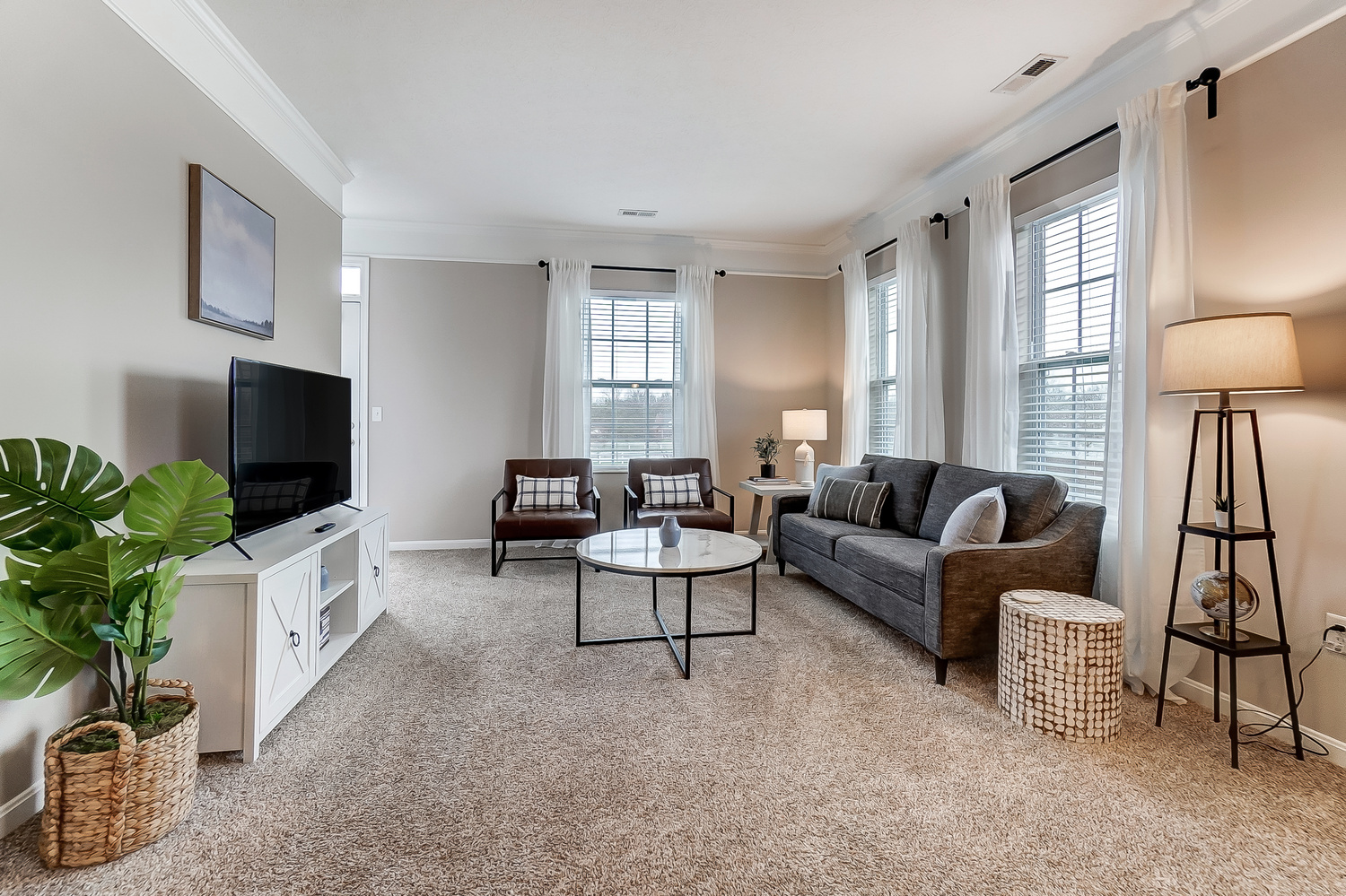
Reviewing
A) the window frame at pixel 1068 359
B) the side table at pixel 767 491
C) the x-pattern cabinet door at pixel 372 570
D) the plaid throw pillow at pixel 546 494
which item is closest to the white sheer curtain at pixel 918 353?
the window frame at pixel 1068 359

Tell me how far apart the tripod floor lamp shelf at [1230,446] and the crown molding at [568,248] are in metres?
3.79

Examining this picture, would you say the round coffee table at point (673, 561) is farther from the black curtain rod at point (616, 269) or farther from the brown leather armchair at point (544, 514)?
the black curtain rod at point (616, 269)

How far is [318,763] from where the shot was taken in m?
1.99

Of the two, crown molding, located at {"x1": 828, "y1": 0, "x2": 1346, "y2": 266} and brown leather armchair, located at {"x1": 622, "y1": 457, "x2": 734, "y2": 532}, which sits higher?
crown molding, located at {"x1": 828, "y1": 0, "x2": 1346, "y2": 266}

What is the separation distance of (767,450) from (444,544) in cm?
287

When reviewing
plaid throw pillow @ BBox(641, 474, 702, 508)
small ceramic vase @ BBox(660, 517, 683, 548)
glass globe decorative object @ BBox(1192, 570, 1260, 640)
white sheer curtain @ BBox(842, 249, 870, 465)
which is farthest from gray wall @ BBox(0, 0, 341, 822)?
white sheer curtain @ BBox(842, 249, 870, 465)

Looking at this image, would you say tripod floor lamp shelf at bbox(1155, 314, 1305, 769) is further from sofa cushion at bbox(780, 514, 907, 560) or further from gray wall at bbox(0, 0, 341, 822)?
gray wall at bbox(0, 0, 341, 822)

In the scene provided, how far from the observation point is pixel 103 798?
153 centimetres

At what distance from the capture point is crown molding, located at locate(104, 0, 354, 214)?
7.16ft

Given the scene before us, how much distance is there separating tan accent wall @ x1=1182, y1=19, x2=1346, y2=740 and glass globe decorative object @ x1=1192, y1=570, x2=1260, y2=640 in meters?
0.20

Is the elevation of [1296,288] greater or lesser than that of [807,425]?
greater

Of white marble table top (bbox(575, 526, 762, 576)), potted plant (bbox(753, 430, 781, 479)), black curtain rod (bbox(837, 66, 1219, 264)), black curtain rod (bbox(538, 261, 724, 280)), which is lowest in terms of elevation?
white marble table top (bbox(575, 526, 762, 576))

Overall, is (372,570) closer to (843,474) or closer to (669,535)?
(669,535)

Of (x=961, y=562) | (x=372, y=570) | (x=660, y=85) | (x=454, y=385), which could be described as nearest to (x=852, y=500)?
(x=961, y=562)
